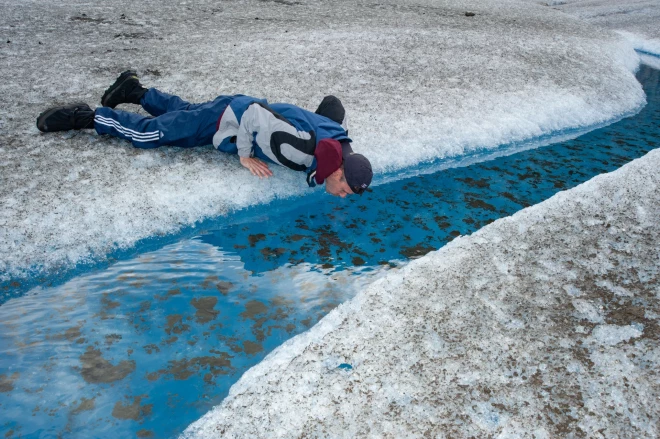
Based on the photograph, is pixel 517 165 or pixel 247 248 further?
pixel 517 165

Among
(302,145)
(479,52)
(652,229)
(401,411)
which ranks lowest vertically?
(401,411)

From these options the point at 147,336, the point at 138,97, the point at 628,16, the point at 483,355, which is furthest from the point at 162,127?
the point at 628,16

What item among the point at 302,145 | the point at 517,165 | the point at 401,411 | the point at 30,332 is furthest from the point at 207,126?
the point at 517,165

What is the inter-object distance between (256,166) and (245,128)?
1.44 ft

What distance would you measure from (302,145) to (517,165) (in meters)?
3.40

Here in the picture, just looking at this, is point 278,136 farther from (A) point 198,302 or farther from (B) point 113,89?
(B) point 113,89

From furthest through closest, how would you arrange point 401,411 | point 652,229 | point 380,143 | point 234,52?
point 234,52 < point 380,143 < point 652,229 < point 401,411

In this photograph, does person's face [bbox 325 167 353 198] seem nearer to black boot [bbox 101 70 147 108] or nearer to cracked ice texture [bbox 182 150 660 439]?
cracked ice texture [bbox 182 150 660 439]

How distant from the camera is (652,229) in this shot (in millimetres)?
4355

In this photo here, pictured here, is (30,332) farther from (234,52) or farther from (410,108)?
(234,52)

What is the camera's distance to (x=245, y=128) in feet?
16.0

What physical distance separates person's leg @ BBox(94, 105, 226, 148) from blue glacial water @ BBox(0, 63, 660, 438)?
3.54 ft

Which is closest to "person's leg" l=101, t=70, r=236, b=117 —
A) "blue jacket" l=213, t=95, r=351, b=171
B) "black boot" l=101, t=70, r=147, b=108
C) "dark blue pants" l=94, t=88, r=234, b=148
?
"black boot" l=101, t=70, r=147, b=108

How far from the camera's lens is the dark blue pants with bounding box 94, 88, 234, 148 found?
5172 mm
